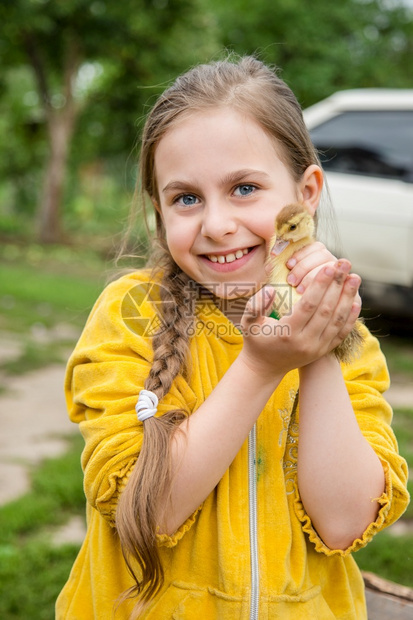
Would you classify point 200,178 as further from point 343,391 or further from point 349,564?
point 349,564

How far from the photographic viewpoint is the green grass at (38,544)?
2.58 m

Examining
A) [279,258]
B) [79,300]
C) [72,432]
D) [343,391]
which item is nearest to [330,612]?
[343,391]

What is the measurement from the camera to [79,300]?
25.5 feet

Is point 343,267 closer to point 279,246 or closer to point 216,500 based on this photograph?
point 279,246

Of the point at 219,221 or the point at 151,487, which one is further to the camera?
the point at 219,221

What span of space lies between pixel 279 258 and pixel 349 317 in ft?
0.62

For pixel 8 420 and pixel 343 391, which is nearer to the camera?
pixel 343 391

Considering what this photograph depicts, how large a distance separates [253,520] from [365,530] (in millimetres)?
269

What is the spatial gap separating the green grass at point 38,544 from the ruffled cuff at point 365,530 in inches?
57.7

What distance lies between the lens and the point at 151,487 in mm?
1376

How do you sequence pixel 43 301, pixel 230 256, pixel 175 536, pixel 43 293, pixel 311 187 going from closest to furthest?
pixel 175 536
pixel 230 256
pixel 311 187
pixel 43 301
pixel 43 293

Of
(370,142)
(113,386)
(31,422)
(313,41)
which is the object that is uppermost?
(113,386)

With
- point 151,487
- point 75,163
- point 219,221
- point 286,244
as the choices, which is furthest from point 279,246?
point 75,163

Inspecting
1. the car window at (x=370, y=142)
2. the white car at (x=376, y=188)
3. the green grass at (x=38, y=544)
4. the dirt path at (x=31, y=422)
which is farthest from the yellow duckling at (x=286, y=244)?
the car window at (x=370, y=142)
